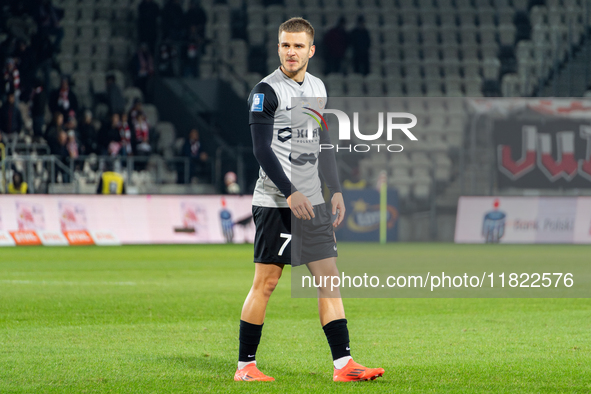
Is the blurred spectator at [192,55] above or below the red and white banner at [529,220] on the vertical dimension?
above

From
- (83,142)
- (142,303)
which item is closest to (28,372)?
(142,303)

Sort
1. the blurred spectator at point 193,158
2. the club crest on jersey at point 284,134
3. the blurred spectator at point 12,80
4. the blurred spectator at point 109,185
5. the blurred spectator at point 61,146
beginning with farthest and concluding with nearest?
the blurred spectator at point 12,80 < the blurred spectator at point 193,158 < the blurred spectator at point 61,146 < the blurred spectator at point 109,185 < the club crest on jersey at point 284,134

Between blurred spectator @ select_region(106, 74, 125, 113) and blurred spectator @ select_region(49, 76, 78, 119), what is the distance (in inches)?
51.0

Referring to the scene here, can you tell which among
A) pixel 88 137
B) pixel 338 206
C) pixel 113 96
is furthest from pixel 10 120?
pixel 338 206

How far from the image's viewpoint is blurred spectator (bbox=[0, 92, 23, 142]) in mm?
22391

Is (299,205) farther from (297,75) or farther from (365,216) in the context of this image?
(365,216)

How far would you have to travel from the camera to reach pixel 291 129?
516 centimetres

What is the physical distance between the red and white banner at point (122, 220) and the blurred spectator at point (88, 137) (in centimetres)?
276

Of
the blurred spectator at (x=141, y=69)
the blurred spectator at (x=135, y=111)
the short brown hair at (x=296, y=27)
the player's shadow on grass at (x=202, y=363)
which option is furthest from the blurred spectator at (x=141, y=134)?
the short brown hair at (x=296, y=27)

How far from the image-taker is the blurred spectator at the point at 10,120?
22.4 metres

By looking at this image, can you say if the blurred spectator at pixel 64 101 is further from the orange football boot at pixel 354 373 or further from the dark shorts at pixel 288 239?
the orange football boot at pixel 354 373

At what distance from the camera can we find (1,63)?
24.3 metres

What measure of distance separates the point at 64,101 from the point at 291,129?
62.6ft

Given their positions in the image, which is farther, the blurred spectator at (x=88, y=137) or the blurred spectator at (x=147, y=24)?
the blurred spectator at (x=147, y=24)
